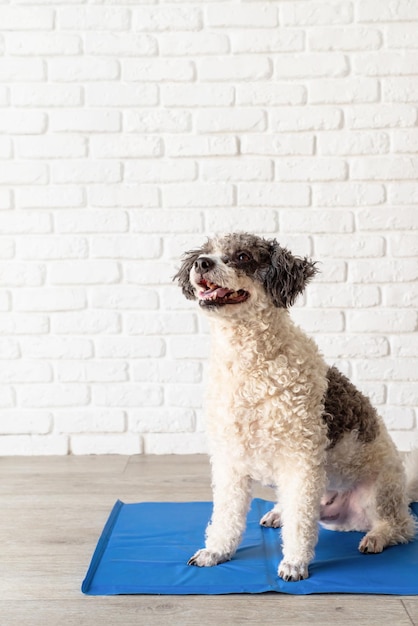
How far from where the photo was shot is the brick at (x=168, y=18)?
117 inches

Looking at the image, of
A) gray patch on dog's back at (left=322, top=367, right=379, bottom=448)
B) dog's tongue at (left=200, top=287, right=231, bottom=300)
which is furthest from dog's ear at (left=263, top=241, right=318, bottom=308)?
gray patch on dog's back at (left=322, top=367, right=379, bottom=448)

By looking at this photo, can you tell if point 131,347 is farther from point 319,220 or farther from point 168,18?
point 168,18

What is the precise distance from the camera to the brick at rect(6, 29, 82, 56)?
3.00 m

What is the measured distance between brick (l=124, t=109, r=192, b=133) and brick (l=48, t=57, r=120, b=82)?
0.19 m

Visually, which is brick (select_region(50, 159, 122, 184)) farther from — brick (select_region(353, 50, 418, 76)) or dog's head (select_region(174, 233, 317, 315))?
dog's head (select_region(174, 233, 317, 315))

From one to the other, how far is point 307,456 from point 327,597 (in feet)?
1.14

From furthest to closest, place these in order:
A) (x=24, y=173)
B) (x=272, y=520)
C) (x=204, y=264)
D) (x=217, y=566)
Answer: (x=24, y=173)
(x=272, y=520)
(x=217, y=566)
(x=204, y=264)

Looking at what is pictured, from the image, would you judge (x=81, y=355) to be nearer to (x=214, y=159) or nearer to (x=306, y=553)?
(x=214, y=159)

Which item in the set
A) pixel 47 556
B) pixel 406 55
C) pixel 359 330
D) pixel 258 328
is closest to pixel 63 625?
pixel 47 556

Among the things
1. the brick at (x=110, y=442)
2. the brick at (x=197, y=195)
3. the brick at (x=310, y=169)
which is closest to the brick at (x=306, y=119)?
the brick at (x=310, y=169)

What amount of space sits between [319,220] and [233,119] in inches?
22.3

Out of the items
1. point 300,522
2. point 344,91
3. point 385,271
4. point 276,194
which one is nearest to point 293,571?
point 300,522

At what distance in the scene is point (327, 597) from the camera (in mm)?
1742

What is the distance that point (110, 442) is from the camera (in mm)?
3135
